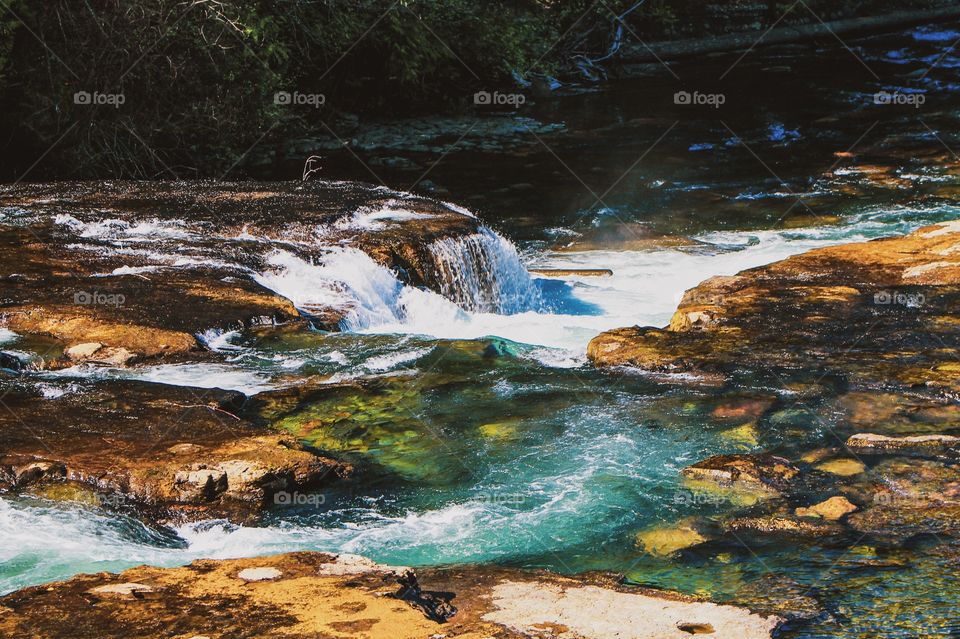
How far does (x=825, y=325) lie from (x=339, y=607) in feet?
18.4

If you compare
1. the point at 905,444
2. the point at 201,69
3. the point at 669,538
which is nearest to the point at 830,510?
the point at 669,538

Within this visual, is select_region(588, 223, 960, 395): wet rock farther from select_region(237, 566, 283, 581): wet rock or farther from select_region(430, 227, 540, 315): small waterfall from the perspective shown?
select_region(237, 566, 283, 581): wet rock

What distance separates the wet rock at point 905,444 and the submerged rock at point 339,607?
7.66 feet

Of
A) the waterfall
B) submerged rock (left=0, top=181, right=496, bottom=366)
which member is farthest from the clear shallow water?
submerged rock (left=0, top=181, right=496, bottom=366)

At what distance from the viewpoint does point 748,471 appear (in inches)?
233

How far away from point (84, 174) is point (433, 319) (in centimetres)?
751

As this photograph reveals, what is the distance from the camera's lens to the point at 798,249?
12.6 m

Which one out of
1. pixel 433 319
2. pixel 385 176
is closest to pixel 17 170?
pixel 385 176

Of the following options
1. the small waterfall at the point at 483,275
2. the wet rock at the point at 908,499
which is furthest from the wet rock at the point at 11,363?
the wet rock at the point at 908,499

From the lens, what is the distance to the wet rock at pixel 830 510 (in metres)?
5.42

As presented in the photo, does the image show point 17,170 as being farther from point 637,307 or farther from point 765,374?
point 765,374

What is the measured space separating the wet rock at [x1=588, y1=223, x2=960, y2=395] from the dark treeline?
8467 mm

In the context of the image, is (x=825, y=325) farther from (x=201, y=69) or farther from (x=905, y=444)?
(x=201, y=69)

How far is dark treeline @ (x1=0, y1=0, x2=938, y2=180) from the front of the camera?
1436 centimetres
